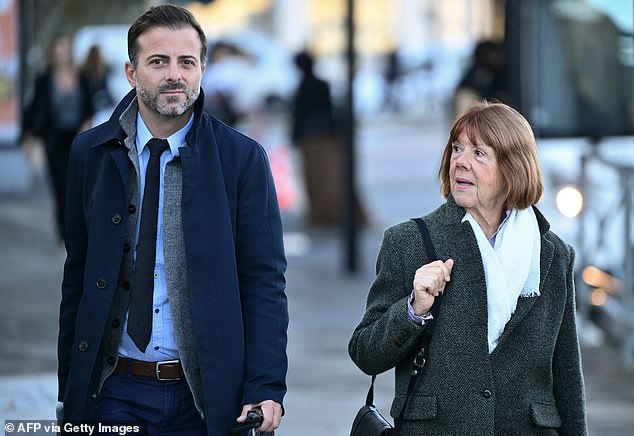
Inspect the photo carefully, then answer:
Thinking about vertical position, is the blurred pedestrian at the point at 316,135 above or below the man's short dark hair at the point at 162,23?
below

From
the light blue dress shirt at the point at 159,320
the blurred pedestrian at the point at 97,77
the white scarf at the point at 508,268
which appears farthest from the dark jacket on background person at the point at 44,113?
the white scarf at the point at 508,268

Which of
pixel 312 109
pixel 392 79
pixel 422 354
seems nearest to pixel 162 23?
pixel 422 354

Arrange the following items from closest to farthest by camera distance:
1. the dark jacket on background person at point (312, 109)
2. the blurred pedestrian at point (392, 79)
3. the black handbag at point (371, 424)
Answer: the black handbag at point (371, 424) → the dark jacket on background person at point (312, 109) → the blurred pedestrian at point (392, 79)

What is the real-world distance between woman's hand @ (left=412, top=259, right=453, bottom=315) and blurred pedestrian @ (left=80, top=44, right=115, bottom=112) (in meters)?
10.4

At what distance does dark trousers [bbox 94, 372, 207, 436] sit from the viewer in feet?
12.5

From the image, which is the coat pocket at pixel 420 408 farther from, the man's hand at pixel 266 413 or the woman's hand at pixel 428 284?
the man's hand at pixel 266 413

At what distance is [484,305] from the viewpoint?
3641mm

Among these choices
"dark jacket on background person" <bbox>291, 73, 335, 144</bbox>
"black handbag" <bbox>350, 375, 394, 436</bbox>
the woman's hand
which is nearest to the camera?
the woman's hand

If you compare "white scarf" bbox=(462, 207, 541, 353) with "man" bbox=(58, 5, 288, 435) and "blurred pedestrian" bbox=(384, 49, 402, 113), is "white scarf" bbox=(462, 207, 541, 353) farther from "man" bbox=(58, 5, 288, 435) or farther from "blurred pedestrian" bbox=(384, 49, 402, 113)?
"blurred pedestrian" bbox=(384, 49, 402, 113)

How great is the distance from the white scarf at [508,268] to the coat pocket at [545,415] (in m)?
0.20

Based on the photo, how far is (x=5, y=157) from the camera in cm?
1705

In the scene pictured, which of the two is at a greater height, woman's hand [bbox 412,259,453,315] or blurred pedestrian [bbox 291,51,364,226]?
Answer: woman's hand [bbox 412,259,453,315]

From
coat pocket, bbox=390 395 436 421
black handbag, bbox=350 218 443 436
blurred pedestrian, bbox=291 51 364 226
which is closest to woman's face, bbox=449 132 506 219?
black handbag, bbox=350 218 443 436

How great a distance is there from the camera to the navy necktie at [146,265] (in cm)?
374
